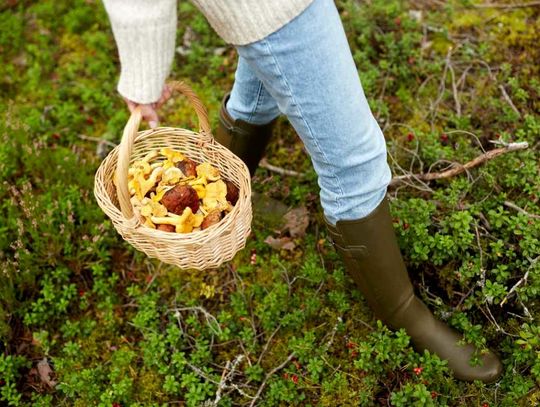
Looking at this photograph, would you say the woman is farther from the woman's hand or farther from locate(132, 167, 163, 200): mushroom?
locate(132, 167, 163, 200): mushroom

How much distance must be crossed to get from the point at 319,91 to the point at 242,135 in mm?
960

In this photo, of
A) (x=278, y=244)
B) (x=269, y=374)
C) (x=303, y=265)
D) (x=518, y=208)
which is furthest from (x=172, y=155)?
(x=518, y=208)

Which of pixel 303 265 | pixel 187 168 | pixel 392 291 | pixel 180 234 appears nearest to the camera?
pixel 180 234

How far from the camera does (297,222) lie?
2.90 meters

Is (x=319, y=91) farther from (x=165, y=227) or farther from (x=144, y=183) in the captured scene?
(x=144, y=183)

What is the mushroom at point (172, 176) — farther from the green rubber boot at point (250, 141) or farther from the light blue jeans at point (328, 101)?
the light blue jeans at point (328, 101)

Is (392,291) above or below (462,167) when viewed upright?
below

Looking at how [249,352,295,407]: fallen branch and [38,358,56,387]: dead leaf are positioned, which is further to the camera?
[38,358,56,387]: dead leaf

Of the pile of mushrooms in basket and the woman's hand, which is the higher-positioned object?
the woman's hand

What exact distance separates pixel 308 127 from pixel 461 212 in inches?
37.8

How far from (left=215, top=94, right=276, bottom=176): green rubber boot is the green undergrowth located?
40 centimetres

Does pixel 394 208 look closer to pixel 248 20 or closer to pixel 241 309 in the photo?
pixel 241 309

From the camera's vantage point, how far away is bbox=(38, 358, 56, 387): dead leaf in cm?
258

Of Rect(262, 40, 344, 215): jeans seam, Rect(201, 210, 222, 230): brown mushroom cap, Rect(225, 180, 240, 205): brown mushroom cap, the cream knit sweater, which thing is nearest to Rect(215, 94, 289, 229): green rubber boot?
Rect(225, 180, 240, 205): brown mushroom cap
